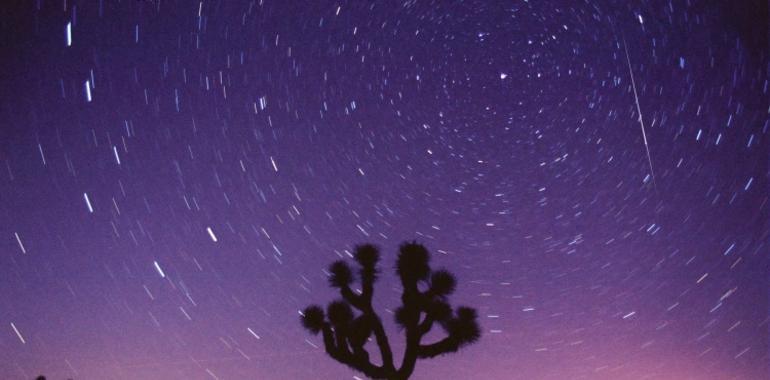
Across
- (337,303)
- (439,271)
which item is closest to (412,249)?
(439,271)

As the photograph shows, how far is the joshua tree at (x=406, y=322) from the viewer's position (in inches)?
635

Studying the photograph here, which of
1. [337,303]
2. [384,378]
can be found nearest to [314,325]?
[337,303]

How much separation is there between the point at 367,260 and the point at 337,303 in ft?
3.57

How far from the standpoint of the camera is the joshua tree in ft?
52.9

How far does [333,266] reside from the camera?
663 inches

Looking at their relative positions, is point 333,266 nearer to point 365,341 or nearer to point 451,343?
point 365,341

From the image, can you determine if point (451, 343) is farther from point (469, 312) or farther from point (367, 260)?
point (367, 260)

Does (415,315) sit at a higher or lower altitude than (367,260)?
lower

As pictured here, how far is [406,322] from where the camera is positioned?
53.1 feet

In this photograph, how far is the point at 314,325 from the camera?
16.3 meters

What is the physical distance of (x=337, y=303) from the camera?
647 inches

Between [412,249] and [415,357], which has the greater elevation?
[412,249]

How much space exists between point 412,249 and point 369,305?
4.48 ft

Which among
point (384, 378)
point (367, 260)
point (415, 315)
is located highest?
point (367, 260)
